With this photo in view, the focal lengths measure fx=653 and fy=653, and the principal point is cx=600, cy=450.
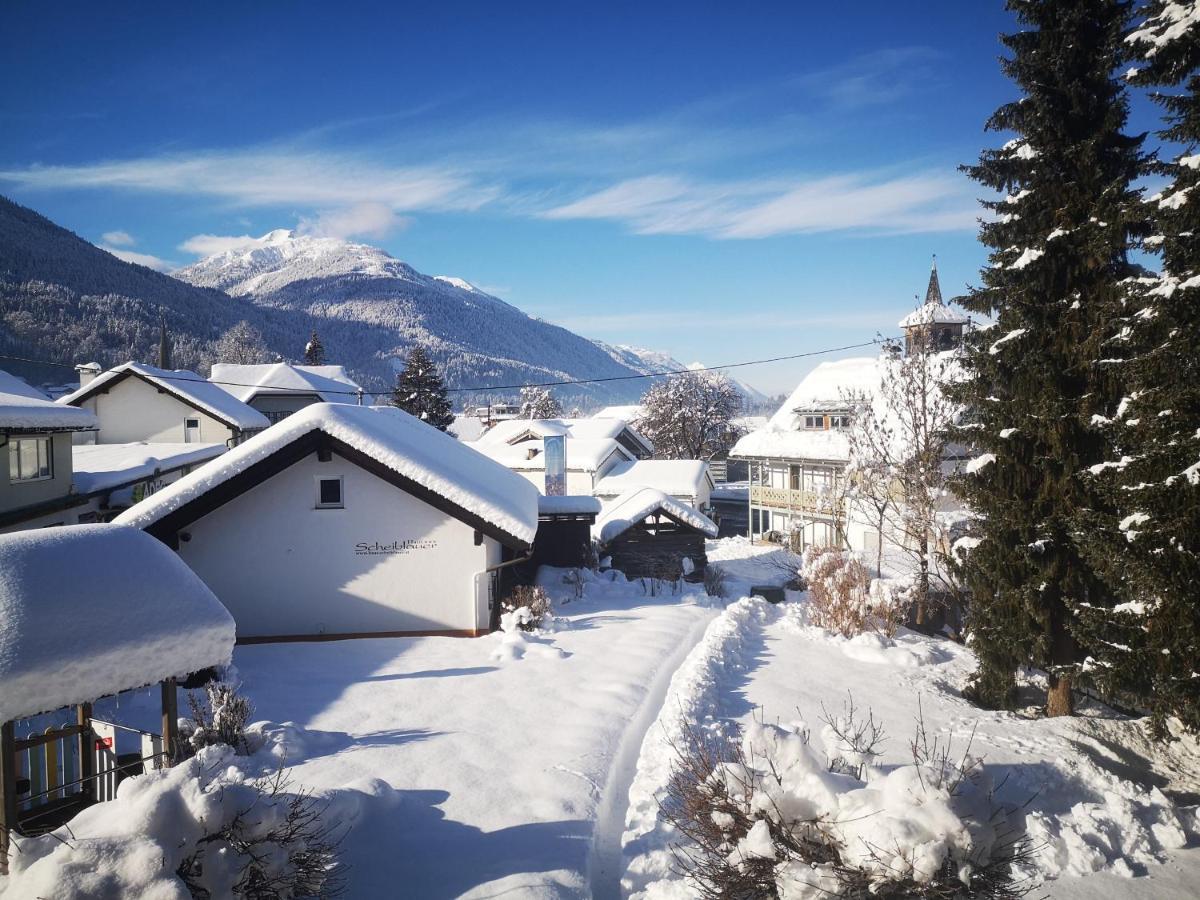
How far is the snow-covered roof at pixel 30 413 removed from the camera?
675 inches

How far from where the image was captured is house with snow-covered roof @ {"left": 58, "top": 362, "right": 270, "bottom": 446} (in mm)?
37062

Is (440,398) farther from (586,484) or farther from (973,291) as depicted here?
(973,291)

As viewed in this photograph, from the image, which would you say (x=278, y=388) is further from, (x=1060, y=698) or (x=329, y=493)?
(x=1060, y=698)

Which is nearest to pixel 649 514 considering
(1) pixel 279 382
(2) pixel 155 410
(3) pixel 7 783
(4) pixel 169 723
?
(4) pixel 169 723

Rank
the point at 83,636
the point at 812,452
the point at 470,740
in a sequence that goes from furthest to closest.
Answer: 1. the point at 812,452
2. the point at 470,740
3. the point at 83,636

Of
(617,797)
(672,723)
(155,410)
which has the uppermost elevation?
(155,410)

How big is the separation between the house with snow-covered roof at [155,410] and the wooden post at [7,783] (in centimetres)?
3612

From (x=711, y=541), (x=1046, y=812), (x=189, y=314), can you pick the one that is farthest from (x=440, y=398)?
(x=189, y=314)

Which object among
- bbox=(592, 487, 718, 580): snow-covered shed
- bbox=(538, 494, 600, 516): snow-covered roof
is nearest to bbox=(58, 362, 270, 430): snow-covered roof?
bbox=(538, 494, 600, 516): snow-covered roof

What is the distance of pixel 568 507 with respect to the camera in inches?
856

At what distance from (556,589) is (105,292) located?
531 feet

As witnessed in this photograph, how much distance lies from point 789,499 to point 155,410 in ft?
122

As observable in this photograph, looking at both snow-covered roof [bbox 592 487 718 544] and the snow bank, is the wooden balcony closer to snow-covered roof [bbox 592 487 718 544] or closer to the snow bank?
snow-covered roof [bbox 592 487 718 544]

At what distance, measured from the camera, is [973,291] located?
1205cm
